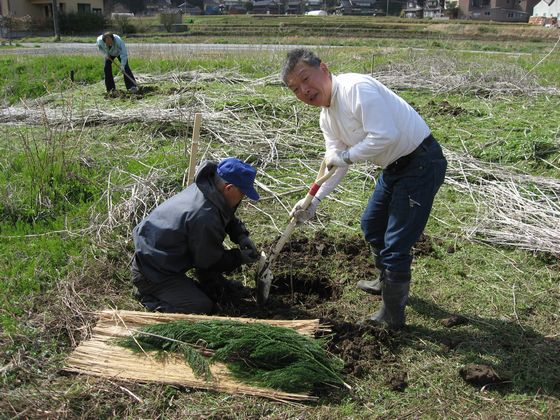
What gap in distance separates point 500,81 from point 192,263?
8456mm

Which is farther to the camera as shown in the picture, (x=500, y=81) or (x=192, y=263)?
(x=500, y=81)

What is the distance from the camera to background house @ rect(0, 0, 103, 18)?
39.5m

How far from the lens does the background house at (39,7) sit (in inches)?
1557

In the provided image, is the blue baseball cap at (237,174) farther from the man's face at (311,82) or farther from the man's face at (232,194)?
the man's face at (311,82)

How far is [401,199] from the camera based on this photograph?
2.86 meters

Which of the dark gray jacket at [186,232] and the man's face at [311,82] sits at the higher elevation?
the man's face at [311,82]

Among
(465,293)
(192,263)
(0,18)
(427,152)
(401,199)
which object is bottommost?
(465,293)

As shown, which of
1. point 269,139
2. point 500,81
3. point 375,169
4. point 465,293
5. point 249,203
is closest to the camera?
point 465,293

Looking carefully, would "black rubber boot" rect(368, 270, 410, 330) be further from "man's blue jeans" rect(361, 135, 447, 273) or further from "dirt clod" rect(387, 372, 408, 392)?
"dirt clod" rect(387, 372, 408, 392)

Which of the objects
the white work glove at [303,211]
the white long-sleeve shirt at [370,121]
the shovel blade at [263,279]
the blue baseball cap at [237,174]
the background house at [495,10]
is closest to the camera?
the white long-sleeve shirt at [370,121]

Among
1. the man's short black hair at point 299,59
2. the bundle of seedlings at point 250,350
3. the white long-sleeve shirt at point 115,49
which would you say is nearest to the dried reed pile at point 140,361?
the bundle of seedlings at point 250,350

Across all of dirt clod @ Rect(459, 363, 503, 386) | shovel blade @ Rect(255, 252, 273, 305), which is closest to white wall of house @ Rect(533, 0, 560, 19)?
shovel blade @ Rect(255, 252, 273, 305)

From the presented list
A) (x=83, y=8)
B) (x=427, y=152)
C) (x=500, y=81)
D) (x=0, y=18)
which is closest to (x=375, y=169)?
(x=427, y=152)

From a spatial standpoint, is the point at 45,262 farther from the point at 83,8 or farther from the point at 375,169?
the point at 83,8
